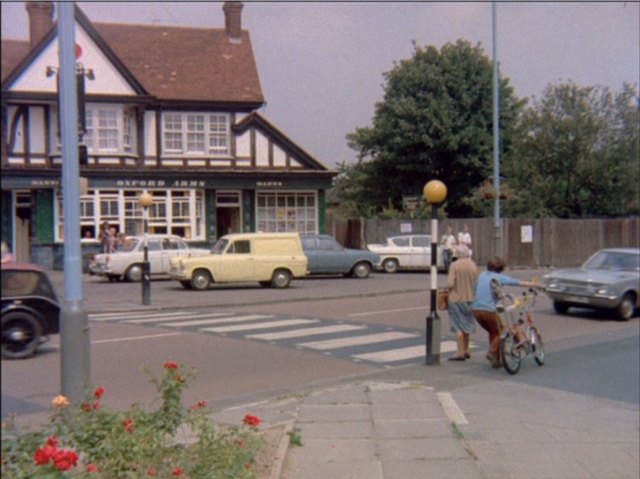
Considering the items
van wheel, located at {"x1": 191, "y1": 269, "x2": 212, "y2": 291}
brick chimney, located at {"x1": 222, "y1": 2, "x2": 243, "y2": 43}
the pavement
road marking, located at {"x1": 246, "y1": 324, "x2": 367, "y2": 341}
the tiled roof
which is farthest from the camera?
van wheel, located at {"x1": 191, "y1": 269, "x2": 212, "y2": 291}

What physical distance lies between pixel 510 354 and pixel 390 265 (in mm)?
21741

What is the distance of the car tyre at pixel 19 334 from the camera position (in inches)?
77.6

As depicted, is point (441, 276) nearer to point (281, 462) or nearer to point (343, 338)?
point (343, 338)

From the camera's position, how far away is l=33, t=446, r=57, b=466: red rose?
115 inches

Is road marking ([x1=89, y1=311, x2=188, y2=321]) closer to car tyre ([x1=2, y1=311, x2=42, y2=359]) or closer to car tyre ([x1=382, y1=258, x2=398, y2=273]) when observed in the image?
car tyre ([x1=2, y1=311, x2=42, y2=359])

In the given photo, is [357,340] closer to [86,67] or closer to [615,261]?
[615,261]

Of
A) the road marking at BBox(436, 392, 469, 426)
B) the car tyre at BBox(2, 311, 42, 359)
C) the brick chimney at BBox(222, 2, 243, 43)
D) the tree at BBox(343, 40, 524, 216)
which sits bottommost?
the road marking at BBox(436, 392, 469, 426)

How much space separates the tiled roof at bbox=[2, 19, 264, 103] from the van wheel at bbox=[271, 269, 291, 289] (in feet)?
65.4

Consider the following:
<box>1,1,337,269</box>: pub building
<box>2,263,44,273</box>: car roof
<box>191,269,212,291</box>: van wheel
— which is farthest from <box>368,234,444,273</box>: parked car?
<box>2,263,44,273</box>: car roof

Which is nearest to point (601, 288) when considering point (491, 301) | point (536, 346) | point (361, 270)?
point (536, 346)

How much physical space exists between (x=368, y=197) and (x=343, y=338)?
725 inches

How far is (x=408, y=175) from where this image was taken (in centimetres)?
2414

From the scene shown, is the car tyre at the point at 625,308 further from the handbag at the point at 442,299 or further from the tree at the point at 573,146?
the tree at the point at 573,146

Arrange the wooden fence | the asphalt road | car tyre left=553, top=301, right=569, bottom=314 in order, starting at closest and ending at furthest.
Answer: the asphalt road
car tyre left=553, top=301, right=569, bottom=314
the wooden fence
